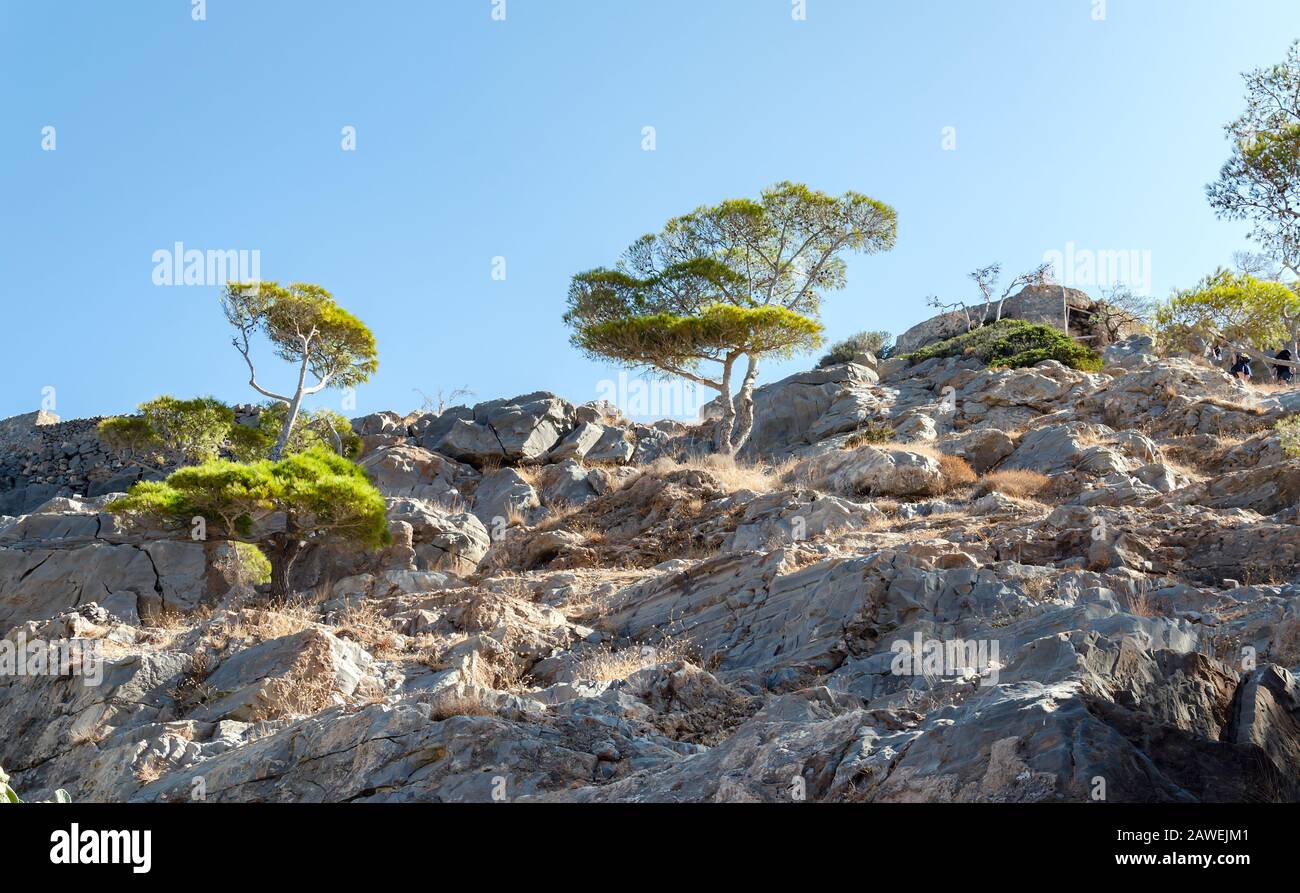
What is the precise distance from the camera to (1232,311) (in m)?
17.8

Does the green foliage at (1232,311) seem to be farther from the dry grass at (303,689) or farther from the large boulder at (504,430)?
the dry grass at (303,689)

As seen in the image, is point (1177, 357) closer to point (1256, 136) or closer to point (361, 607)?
point (1256, 136)

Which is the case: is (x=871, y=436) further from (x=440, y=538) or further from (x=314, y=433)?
(x=314, y=433)

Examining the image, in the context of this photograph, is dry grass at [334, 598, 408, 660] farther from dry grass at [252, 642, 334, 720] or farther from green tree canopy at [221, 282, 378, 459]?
green tree canopy at [221, 282, 378, 459]

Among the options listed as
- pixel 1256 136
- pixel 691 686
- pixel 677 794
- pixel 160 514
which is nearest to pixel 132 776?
pixel 691 686

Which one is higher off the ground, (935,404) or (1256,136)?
(1256,136)

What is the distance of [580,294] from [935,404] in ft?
39.3

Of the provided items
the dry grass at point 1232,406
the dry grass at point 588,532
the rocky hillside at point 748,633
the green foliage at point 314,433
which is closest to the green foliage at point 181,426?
the green foliage at point 314,433

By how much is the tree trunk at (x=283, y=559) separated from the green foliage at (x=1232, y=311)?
54.0ft

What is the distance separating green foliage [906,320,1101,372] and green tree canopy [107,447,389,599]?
21.0 meters

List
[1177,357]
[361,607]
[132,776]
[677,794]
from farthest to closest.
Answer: [1177,357] → [361,607] → [132,776] → [677,794]

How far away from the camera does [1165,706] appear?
15.7 ft

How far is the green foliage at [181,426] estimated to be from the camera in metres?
27.0
